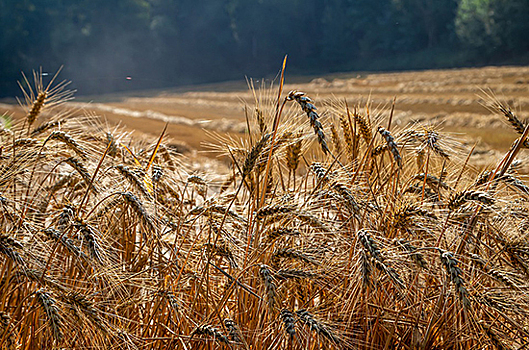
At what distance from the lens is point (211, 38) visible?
1873 inches

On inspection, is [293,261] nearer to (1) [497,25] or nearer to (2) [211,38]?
(1) [497,25]

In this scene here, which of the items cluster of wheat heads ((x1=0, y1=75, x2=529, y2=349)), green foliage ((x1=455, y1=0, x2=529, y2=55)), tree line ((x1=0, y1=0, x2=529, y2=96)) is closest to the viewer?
cluster of wheat heads ((x1=0, y1=75, x2=529, y2=349))

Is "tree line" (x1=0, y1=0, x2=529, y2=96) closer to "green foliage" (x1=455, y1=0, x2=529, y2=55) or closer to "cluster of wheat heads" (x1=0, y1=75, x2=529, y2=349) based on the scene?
"green foliage" (x1=455, y1=0, x2=529, y2=55)

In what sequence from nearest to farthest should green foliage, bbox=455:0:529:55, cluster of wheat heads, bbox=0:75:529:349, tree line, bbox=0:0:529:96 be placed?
cluster of wheat heads, bbox=0:75:529:349 < green foliage, bbox=455:0:529:55 < tree line, bbox=0:0:529:96

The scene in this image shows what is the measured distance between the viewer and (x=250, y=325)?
181 cm

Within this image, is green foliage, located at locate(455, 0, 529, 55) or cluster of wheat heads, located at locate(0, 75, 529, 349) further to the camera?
green foliage, located at locate(455, 0, 529, 55)

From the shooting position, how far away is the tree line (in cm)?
3931

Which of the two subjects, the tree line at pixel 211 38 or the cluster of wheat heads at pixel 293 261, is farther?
the tree line at pixel 211 38

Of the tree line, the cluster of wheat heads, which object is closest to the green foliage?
the tree line

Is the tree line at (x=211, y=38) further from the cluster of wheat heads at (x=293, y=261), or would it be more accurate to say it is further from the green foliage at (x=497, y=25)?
the cluster of wheat heads at (x=293, y=261)

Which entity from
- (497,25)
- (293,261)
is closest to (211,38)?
(497,25)

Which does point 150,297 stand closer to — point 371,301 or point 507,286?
point 371,301

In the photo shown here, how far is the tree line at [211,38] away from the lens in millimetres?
39312

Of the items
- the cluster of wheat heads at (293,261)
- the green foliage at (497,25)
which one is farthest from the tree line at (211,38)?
the cluster of wheat heads at (293,261)
